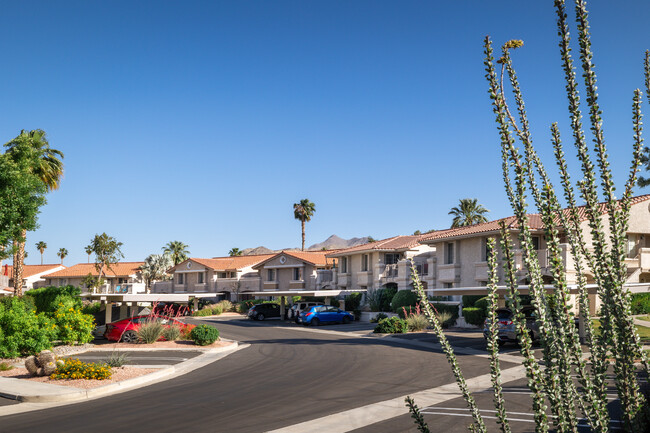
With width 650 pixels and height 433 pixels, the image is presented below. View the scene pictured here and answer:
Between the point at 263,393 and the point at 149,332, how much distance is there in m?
14.8

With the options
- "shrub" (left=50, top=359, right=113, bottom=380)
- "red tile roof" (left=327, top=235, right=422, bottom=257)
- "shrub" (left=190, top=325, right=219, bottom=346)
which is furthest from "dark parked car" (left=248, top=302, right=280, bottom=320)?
"shrub" (left=50, top=359, right=113, bottom=380)

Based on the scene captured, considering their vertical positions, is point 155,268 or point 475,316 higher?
point 155,268

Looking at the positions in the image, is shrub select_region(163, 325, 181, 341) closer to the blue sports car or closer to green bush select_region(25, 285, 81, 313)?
green bush select_region(25, 285, 81, 313)

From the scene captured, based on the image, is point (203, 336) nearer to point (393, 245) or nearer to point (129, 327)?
point (129, 327)

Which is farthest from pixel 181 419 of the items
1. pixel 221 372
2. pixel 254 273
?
pixel 254 273

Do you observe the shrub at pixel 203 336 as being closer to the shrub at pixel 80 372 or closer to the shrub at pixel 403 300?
the shrub at pixel 80 372

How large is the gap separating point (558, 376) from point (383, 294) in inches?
1683

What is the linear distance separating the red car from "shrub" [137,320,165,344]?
1.85 feet

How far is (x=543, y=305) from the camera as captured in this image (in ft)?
13.8

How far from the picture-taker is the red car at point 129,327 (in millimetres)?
28891

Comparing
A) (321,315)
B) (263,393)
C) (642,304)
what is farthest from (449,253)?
(263,393)

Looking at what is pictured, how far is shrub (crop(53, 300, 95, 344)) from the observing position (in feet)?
85.0

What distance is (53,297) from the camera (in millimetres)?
29875

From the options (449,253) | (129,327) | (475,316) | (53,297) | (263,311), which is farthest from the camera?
(263,311)
